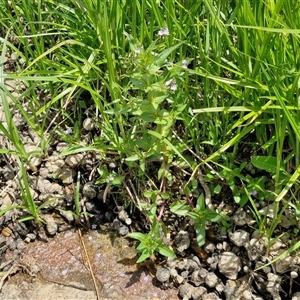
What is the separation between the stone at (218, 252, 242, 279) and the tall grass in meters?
0.16

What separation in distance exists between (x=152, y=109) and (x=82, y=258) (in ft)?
2.04

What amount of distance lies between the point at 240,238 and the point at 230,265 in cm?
10

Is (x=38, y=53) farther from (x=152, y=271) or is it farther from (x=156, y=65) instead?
(x=152, y=271)

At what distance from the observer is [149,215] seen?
1706 mm

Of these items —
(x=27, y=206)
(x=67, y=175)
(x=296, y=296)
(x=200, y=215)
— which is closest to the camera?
(x=296, y=296)

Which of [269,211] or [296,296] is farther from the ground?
[269,211]

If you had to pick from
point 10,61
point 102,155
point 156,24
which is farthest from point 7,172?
point 156,24

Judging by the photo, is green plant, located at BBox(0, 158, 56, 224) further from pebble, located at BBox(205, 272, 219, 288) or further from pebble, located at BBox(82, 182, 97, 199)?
pebble, located at BBox(205, 272, 219, 288)

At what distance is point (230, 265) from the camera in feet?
5.52

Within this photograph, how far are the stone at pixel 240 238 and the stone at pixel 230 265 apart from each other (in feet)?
0.15

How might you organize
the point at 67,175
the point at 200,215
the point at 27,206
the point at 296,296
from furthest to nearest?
the point at 67,175 → the point at 27,206 → the point at 200,215 → the point at 296,296

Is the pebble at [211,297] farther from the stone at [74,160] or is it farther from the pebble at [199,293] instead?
the stone at [74,160]

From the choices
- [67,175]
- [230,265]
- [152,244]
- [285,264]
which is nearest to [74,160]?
[67,175]

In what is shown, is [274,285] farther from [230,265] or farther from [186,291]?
[186,291]
